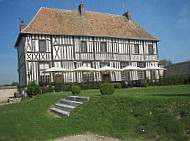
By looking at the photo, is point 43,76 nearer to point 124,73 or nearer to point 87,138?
point 124,73

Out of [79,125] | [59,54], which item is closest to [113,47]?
[59,54]

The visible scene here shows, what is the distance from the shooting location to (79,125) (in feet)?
22.5

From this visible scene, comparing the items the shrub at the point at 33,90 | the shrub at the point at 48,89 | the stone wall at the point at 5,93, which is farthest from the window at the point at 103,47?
the stone wall at the point at 5,93

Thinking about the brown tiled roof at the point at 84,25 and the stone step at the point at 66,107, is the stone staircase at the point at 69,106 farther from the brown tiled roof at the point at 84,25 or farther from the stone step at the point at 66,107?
the brown tiled roof at the point at 84,25

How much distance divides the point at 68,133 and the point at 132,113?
6.60ft

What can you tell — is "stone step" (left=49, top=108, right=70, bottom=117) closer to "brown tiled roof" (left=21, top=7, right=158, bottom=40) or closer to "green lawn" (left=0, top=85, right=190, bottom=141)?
"green lawn" (left=0, top=85, right=190, bottom=141)

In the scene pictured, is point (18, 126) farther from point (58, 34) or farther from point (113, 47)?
point (113, 47)

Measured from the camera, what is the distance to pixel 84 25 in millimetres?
21359

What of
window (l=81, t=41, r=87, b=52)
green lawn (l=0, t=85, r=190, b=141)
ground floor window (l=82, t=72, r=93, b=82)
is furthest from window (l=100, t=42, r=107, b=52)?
green lawn (l=0, t=85, r=190, b=141)

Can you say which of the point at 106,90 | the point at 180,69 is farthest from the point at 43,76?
the point at 180,69

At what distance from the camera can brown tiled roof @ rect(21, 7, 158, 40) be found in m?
19.2

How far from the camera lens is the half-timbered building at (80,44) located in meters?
18.2

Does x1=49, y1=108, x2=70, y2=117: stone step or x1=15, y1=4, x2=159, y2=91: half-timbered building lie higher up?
x1=15, y1=4, x2=159, y2=91: half-timbered building

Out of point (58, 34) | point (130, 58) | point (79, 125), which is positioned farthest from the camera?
point (130, 58)
